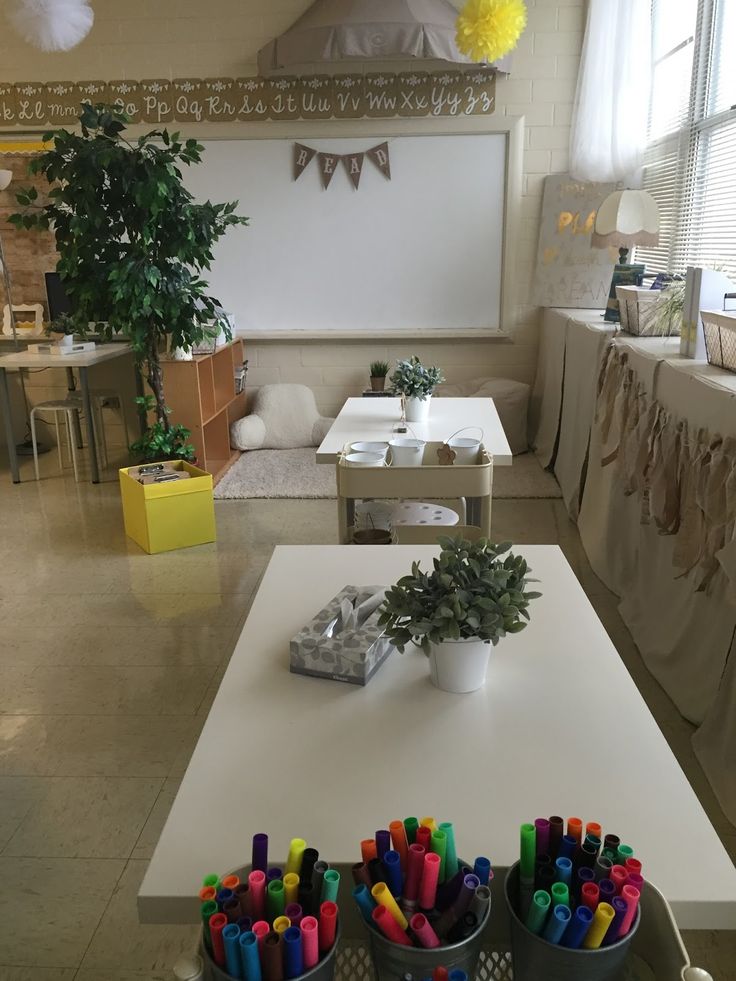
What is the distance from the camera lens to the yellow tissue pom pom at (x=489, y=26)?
374cm

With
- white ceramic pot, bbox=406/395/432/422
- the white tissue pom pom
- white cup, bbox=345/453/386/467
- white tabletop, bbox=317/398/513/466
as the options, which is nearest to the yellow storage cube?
white tabletop, bbox=317/398/513/466

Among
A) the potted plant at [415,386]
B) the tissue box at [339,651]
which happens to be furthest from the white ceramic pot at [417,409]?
the tissue box at [339,651]

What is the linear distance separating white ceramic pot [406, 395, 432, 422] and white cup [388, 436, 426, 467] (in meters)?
0.69

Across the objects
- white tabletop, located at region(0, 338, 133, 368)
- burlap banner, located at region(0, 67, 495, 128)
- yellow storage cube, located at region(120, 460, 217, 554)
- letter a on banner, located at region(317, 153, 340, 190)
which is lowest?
yellow storage cube, located at region(120, 460, 217, 554)

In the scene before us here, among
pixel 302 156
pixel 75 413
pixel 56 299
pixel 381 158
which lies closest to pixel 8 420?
pixel 75 413

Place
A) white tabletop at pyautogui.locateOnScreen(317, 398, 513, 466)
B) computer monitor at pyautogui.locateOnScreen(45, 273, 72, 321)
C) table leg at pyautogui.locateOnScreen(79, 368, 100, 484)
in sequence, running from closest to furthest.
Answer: white tabletop at pyautogui.locateOnScreen(317, 398, 513, 466) < table leg at pyautogui.locateOnScreen(79, 368, 100, 484) < computer monitor at pyautogui.locateOnScreen(45, 273, 72, 321)

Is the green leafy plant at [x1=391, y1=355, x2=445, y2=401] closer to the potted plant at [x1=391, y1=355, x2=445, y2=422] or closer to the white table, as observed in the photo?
the potted plant at [x1=391, y1=355, x2=445, y2=422]

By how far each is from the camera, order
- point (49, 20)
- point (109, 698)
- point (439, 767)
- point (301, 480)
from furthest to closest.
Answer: point (301, 480)
point (49, 20)
point (109, 698)
point (439, 767)

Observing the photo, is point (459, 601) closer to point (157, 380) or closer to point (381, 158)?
point (157, 380)

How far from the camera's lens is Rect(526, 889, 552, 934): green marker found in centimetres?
80

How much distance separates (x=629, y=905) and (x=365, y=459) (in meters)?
1.89

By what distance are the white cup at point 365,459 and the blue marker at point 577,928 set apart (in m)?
1.80

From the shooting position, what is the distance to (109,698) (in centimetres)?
258

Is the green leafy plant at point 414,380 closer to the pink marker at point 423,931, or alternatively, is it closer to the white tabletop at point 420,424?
the white tabletop at point 420,424
